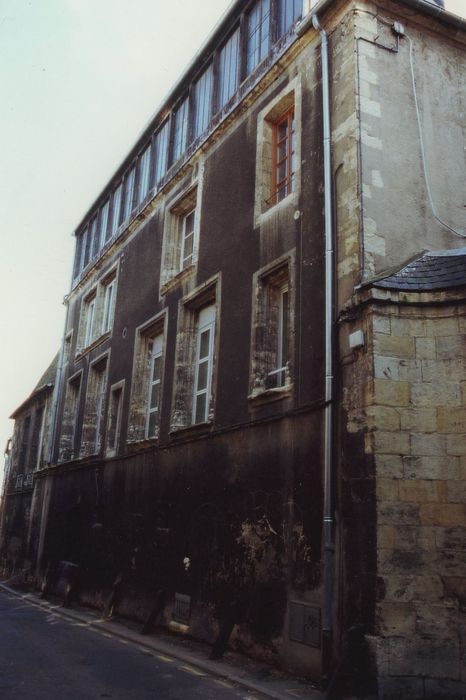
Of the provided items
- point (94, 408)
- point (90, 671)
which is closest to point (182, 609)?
point (90, 671)

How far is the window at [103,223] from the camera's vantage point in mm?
17642

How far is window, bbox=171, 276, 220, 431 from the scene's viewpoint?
10.8m

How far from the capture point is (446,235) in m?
A: 8.25

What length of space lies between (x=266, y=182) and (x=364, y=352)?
165 inches

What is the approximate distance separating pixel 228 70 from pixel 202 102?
3.45 ft

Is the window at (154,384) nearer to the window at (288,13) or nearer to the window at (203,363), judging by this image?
the window at (203,363)

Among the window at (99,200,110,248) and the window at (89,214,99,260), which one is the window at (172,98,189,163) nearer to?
the window at (99,200,110,248)

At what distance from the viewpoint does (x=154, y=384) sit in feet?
42.3

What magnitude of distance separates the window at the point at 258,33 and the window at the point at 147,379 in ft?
15.7

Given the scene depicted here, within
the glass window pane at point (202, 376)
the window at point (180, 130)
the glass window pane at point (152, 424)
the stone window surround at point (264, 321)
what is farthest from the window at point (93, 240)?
the stone window surround at point (264, 321)

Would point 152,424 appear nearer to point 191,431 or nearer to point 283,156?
point 191,431

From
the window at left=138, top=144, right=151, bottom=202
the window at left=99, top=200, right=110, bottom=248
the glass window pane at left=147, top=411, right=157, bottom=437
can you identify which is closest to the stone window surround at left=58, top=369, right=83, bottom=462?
the window at left=99, top=200, right=110, bottom=248

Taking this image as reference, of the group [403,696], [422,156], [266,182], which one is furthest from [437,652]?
[266,182]

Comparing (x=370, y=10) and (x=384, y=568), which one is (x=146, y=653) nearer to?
(x=384, y=568)
